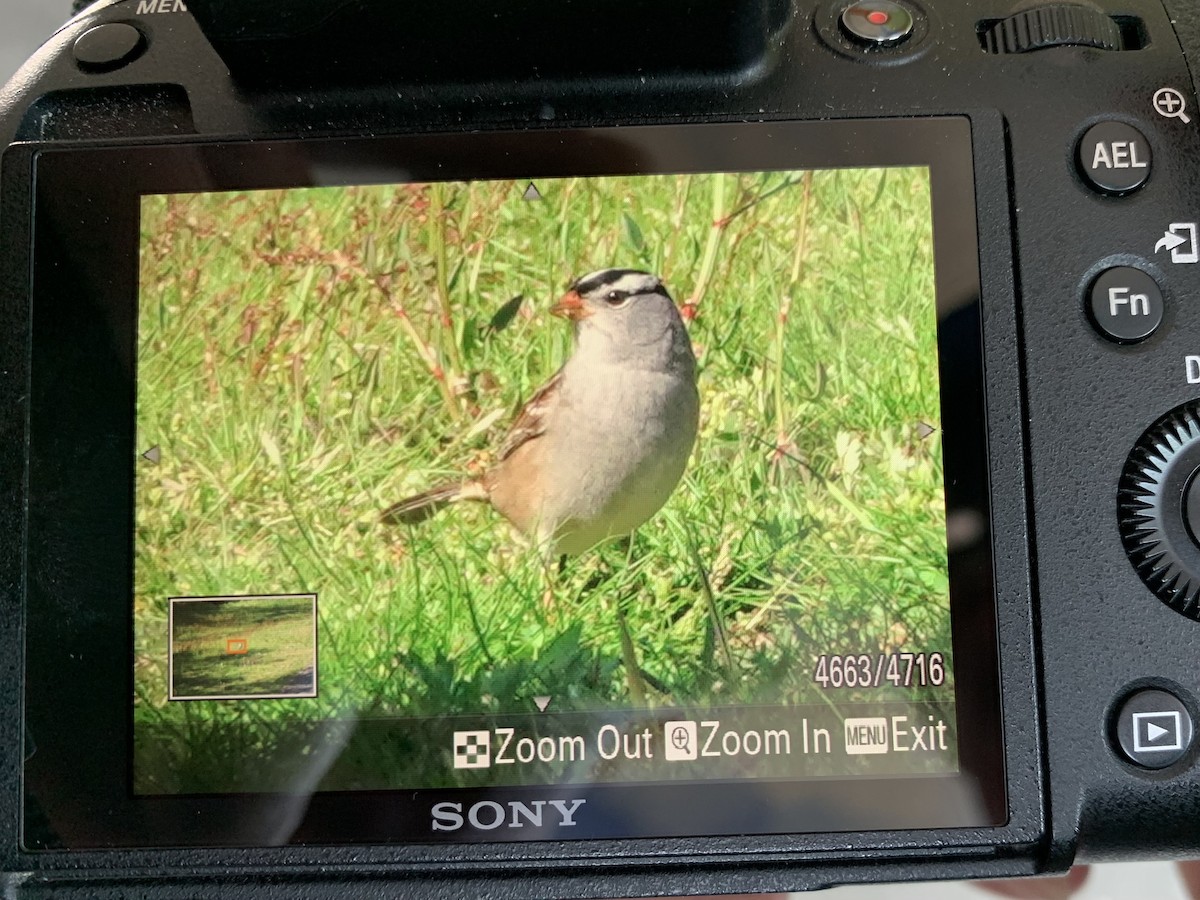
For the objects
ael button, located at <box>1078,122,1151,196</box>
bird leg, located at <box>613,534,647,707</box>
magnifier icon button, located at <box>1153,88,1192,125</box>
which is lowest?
bird leg, located at <box>613,534,647,707</box>

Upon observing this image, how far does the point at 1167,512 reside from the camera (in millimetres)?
490

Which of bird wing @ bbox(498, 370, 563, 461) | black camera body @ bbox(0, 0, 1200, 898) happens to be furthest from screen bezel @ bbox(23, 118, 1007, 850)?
bird wing @ bbox(498, 370, 563, 461)

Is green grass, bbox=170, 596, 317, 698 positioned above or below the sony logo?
above

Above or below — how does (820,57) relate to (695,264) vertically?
above

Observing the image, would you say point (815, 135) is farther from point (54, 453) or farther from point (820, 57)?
point (54, 453)

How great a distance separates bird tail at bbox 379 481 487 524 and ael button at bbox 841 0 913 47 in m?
0.29

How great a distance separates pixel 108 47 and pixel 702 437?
Answer: 37 centimetres

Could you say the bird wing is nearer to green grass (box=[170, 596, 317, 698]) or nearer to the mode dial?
green grass (box=[170, 596, 317, 698])

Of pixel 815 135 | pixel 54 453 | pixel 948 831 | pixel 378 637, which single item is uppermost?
pixel 815 135

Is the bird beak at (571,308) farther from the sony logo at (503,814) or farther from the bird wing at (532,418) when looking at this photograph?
the sony logo at (503,814)

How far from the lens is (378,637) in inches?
19.9

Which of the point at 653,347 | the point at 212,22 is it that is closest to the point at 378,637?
the point at 653,347

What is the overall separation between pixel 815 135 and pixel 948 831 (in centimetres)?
34

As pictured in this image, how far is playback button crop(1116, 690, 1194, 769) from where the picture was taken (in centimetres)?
49
